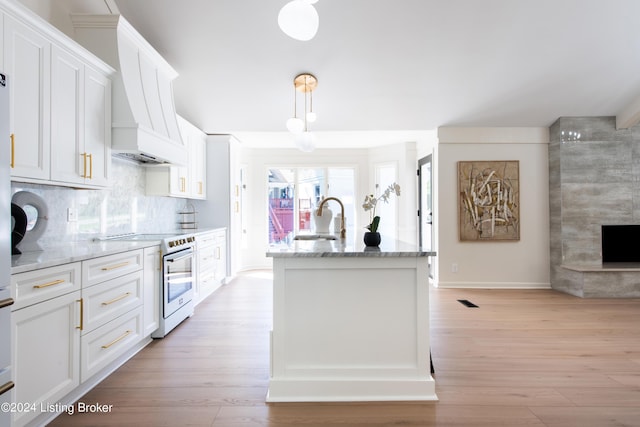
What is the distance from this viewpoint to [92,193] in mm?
2906

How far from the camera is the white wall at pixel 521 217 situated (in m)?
4.67

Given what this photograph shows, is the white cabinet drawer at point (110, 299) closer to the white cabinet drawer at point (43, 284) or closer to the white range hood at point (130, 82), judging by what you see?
the white cabinet drawer at point (43, 284)

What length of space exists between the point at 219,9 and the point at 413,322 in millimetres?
3075

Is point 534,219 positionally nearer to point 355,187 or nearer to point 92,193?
point 355,187

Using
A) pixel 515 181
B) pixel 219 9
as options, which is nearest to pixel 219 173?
pixel 219 9

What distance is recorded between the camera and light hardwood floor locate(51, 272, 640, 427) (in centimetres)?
180

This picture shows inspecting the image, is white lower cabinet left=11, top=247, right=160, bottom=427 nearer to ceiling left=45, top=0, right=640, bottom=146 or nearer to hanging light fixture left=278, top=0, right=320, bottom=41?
hanging light fixture left=278, top=0, right=320, bottom=41

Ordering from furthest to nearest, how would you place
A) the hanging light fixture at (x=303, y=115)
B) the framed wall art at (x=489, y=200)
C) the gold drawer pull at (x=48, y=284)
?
the framed wall art at (x=489, y=200), the hanging light fixture at (x=303, y=115), the gold drawer pull at (x=48, y=284)

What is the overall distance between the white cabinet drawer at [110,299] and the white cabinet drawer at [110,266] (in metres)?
0.04

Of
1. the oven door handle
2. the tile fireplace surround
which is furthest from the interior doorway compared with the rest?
the oven door handle

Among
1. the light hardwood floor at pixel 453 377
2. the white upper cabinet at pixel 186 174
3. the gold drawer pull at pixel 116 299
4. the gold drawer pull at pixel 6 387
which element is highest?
the white upper cabinet at pixel 186 174

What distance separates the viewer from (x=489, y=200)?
15.2ft

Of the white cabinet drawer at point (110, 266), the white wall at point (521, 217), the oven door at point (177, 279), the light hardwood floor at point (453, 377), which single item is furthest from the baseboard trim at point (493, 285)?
the white cabinet drawer at point (110, 266)

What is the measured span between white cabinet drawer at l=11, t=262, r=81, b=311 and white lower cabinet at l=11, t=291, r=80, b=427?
0.10 feet
